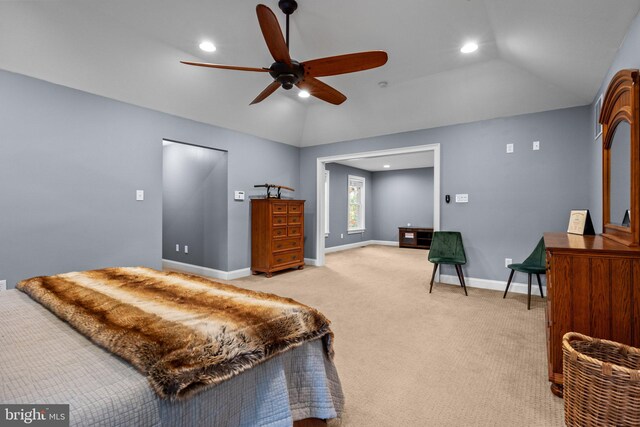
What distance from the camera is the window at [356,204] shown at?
9190 mm

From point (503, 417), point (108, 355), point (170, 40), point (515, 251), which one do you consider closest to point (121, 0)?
point (170, 40)

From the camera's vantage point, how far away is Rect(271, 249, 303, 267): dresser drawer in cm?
512

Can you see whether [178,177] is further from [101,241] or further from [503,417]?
[503,417]

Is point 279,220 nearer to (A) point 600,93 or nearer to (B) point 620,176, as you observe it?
(B) point 620,176

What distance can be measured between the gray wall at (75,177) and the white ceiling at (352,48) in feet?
0.83

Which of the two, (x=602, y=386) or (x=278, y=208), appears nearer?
(x=602, y=386)

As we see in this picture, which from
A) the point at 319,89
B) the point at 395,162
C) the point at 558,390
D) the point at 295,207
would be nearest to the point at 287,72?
the point at 319,89

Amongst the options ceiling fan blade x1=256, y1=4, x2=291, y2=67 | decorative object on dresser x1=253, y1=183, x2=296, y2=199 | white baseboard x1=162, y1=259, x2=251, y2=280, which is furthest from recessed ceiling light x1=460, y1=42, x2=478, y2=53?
white baseboard x1=162, y1=259, x2=251, y2=280

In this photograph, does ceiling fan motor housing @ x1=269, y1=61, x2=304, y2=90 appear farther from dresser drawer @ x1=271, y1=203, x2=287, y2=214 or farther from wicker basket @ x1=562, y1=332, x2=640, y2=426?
dresser drawer @ x1=271, y1=203, x2=287, y2=214

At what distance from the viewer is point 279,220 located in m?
5.18

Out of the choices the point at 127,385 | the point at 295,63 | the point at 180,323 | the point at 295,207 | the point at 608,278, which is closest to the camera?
the point at 127,385

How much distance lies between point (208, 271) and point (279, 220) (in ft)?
4.78

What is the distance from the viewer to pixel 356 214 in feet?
31.1

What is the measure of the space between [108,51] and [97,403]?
11.3ft
